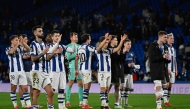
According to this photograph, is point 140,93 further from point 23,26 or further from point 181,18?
point 23,26

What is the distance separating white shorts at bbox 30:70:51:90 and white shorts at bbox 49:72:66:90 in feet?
1.48

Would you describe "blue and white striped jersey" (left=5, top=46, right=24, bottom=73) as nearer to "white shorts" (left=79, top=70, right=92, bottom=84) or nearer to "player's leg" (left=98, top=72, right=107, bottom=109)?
"white shorts" (left=79, top=70, right=92, bottom=84)

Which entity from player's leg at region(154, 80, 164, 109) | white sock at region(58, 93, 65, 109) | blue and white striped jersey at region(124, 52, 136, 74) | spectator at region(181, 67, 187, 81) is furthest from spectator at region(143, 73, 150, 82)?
white sock at region(58, 93, 65, 109)

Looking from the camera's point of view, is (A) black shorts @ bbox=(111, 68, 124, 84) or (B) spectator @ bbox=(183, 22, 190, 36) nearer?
(A) black shorts @ bbox=(111, 68, 124, 84)

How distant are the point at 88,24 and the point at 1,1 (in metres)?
12.5

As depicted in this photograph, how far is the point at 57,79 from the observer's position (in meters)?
12.8

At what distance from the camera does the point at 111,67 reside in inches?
579

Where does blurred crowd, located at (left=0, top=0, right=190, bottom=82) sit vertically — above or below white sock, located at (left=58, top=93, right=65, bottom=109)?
above

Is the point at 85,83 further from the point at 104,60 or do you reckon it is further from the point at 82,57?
the point at 104,60

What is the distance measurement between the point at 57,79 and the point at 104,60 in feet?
6.47

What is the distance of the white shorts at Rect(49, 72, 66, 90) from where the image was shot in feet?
41.9

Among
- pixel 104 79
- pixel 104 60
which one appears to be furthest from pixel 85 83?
pixel 104 60

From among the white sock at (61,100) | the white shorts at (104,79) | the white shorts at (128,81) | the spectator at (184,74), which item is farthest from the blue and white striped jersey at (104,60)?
the spectator at (184,74)

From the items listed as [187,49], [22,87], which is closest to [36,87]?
[22,87]
